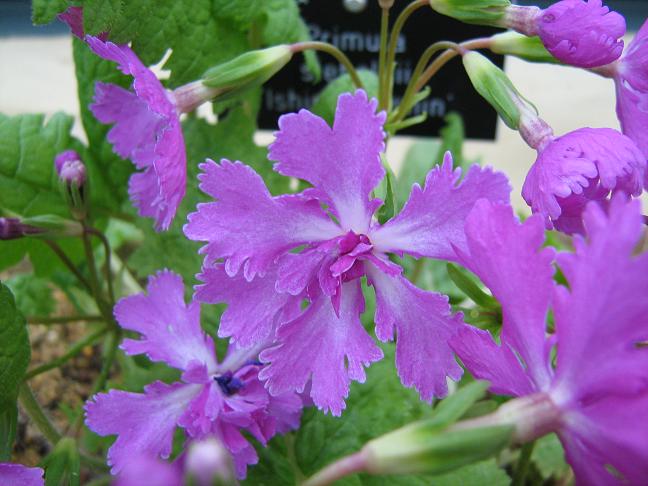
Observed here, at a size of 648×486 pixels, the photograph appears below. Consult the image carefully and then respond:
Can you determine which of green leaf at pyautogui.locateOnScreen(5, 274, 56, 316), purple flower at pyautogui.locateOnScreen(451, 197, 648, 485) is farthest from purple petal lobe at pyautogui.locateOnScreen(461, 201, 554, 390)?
green leaf at pyautogui.locateOnScreen(5, 274, 56, 316)

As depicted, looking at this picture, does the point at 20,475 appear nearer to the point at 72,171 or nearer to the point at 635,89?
the point at 72,171

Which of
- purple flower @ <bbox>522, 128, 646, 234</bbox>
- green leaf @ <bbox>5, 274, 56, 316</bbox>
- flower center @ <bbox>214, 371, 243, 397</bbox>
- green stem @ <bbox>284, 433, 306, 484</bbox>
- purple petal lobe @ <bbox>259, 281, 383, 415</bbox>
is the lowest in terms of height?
green leaf @ <bbox>5, 274, 56, 316</bbox>

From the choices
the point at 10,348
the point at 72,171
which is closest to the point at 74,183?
the point at 72,171

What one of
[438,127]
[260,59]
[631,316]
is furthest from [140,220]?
[631,316]

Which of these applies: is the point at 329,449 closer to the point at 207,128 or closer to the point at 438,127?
the point at 207,128

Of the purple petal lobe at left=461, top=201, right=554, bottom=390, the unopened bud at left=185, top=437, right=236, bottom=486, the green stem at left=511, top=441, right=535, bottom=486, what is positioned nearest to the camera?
the unopened bud at left=185, top=437, right=236, bottom=486

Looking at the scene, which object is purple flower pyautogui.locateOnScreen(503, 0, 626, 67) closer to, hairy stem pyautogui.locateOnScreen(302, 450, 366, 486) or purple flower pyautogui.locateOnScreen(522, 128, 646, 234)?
purple flower pyautogui.locateOnScreen(522, 128, 646, 234)

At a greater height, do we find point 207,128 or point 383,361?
point 207,128
